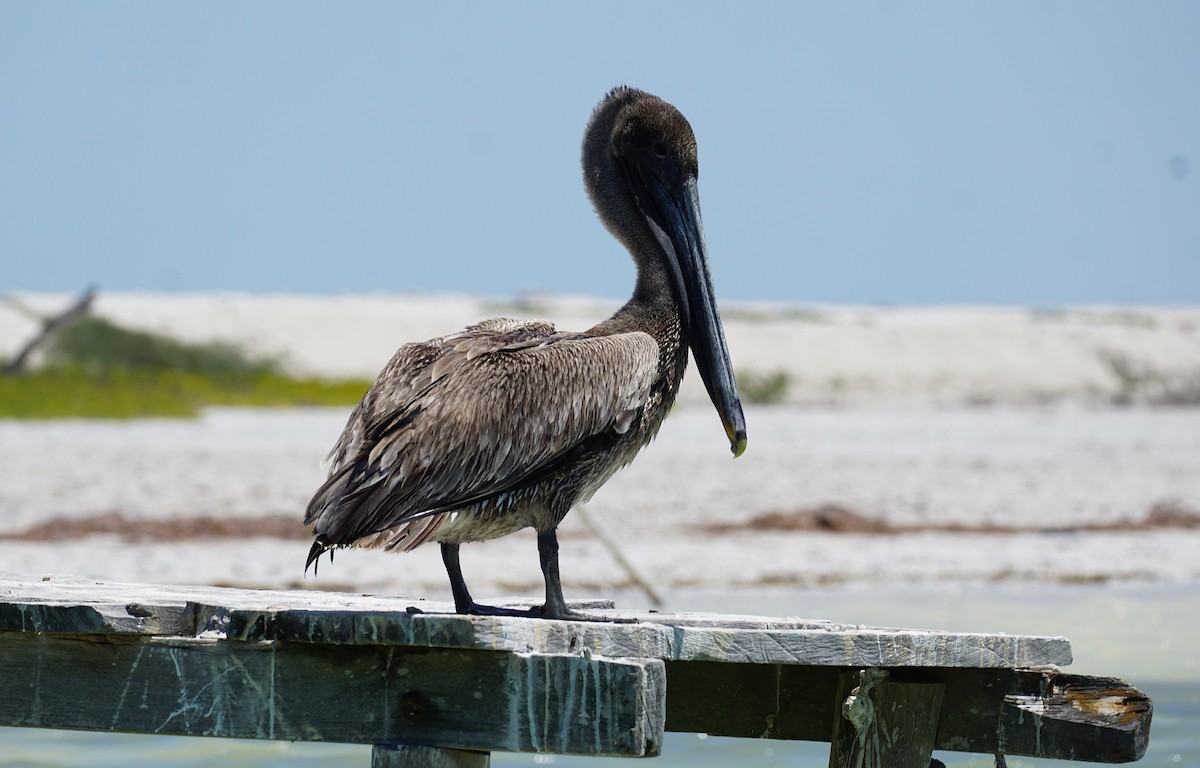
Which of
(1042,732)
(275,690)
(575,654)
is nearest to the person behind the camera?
(575,654)

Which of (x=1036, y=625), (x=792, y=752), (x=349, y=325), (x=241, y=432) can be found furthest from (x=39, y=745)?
(x=349, y=325)

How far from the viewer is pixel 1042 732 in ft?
14.8

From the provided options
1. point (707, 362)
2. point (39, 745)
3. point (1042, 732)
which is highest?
point (707, 362)

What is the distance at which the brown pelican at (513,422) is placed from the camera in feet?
12.9

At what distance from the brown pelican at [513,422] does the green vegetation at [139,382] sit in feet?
62.7

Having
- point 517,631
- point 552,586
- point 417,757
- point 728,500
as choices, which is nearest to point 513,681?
point 517,631

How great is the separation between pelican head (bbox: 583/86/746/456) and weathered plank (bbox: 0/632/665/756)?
1.14 meters

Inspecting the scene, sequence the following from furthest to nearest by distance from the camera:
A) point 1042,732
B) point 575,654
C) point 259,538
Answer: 1. point 259,538
2. point 1042,732
3. point 575,654

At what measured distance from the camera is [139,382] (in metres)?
28.6

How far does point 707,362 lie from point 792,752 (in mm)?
4641

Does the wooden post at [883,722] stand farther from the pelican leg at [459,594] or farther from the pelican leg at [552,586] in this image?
the pelican leg at [459,594]

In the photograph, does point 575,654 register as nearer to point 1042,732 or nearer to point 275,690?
point 275,690

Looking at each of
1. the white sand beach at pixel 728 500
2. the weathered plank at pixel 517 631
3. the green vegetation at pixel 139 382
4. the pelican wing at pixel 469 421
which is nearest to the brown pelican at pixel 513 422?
the pelican wing at pixel 469 421

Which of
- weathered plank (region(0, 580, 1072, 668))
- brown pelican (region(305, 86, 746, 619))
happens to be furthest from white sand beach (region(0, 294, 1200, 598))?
brown pelican (region(305, 86, 746, 619))
